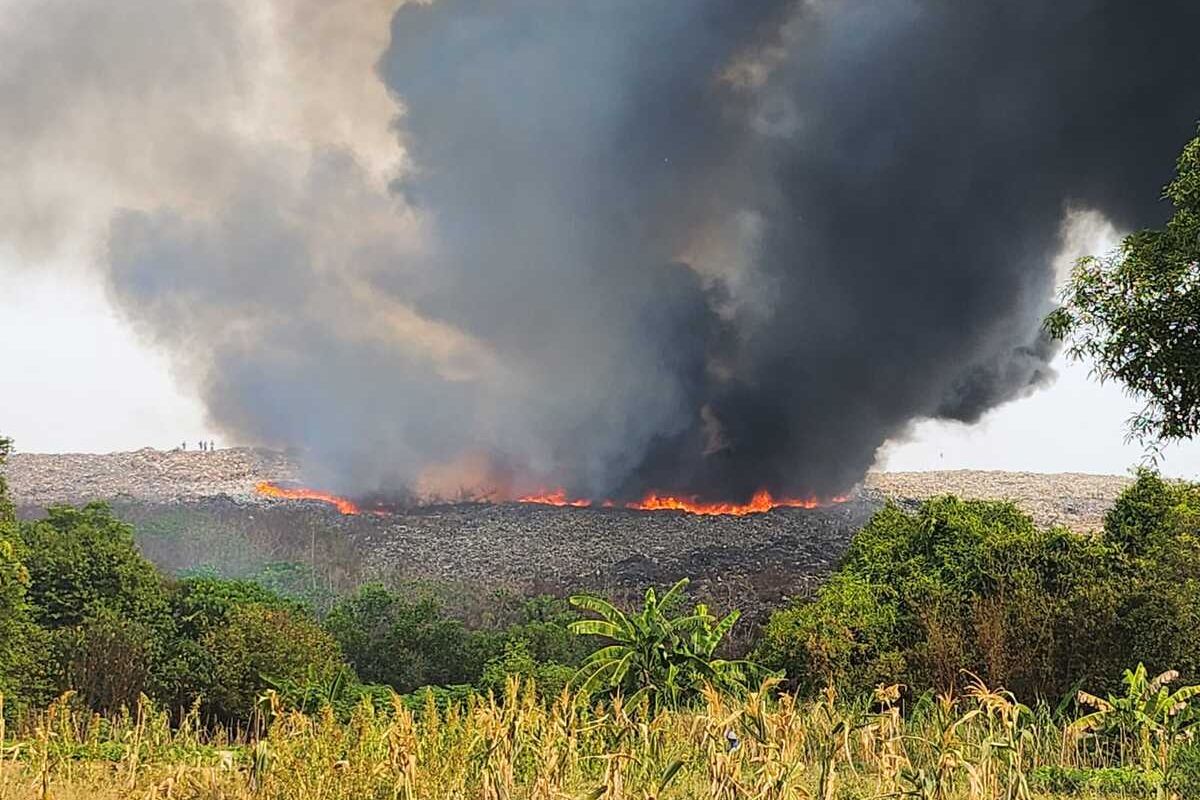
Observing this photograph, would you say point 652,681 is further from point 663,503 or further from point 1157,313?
point 663,503

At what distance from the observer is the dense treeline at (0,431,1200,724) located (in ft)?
33.8

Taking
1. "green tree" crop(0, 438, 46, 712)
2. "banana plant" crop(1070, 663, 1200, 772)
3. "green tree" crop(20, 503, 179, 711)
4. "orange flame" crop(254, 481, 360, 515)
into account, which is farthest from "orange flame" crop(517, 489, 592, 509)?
"banana plant" crop(1070, 663, 1200, 772)

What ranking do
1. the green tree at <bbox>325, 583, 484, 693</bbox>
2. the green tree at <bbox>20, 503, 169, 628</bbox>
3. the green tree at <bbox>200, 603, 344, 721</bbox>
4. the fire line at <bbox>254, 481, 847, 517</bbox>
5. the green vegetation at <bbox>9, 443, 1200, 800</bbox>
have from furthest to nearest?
the fire line at <bbox>254, 481, 847, 517</bbox>, the green tree at <bbox>325, 583, 484, 693</bbox>, the green tree at <bbox>20, 503, 169, 628</bbox>, the green tree at <bbox>200, 603, 344, 721</bbox>, the green vegetation at <bbox>9, 443, 1200, 800</bbox>

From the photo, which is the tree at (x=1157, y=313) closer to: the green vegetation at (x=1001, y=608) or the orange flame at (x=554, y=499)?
the green vegetation at (x=1001, y=608)

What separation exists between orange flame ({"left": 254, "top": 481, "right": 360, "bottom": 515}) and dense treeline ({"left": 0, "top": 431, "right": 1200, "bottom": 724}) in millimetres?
15824

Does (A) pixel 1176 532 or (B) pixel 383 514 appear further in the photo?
(B) pixel 383 514

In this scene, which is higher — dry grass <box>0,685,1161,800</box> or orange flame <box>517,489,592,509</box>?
orange flame <box>517,489,592,509</box>

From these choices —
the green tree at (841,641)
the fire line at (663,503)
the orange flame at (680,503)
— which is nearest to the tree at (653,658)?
the green tree at (841,641)

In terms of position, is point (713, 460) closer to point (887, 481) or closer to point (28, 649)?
point (887, 481)

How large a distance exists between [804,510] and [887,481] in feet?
40.9

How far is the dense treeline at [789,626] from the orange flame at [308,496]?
51.9ft

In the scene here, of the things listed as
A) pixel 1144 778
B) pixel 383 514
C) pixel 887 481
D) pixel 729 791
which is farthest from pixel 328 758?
pixel 887 481

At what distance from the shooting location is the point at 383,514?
28078mm

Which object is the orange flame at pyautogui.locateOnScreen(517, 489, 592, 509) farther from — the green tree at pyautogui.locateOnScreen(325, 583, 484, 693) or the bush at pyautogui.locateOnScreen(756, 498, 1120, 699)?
the bush at pyautogui.locateOnScreen(756, 498, 1120, 699)
